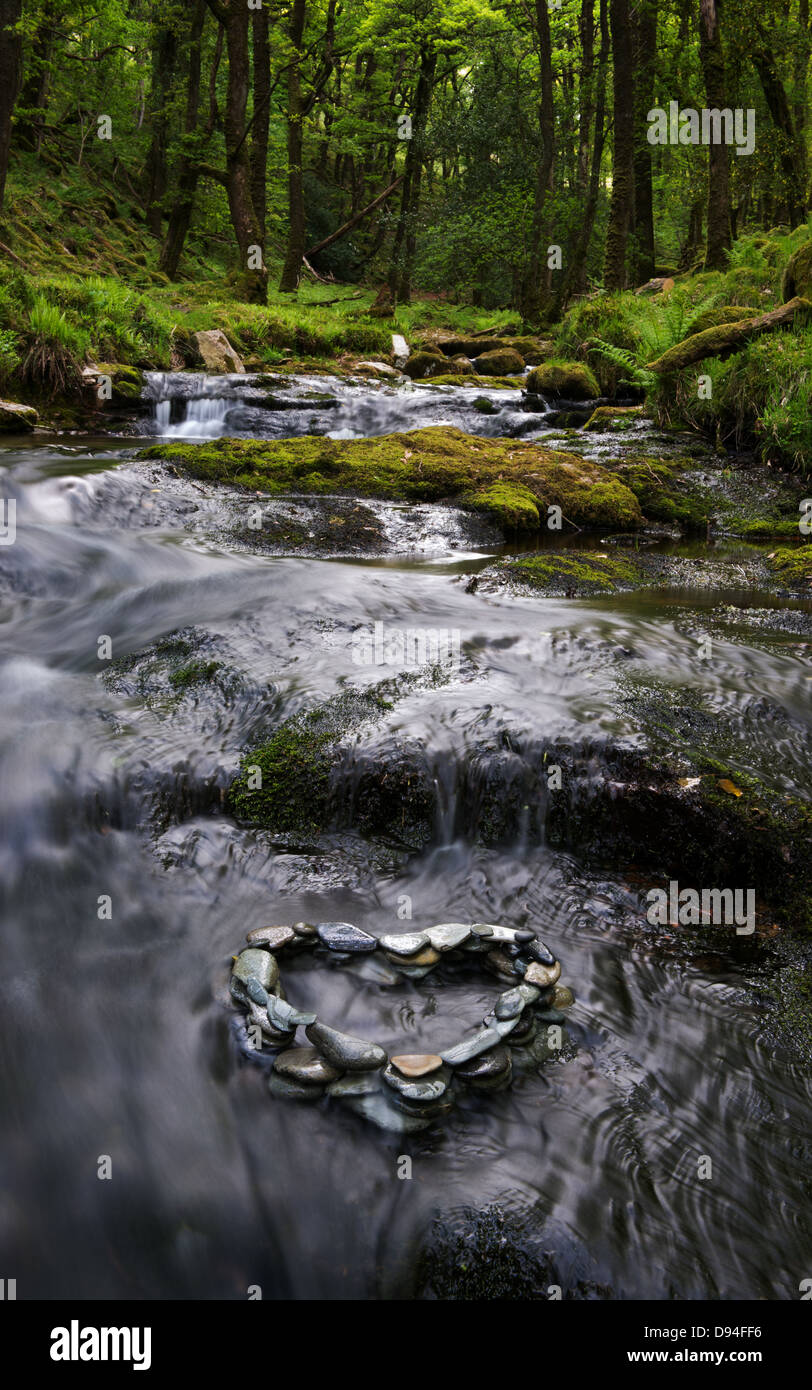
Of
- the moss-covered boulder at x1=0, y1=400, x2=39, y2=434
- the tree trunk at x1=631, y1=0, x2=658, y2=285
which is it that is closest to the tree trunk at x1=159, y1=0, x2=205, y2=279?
the tree trunk at x1=631, y1=0, x2=658, y2=285

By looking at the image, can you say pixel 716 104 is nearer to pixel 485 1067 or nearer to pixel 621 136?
pixel 621 136

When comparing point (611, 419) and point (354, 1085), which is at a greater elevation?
point (611, 419)

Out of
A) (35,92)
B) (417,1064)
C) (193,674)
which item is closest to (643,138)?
(35,92)

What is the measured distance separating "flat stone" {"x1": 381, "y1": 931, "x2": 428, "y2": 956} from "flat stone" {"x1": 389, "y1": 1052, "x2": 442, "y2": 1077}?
1.43ft

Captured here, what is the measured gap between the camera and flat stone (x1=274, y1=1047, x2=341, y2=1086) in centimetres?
226

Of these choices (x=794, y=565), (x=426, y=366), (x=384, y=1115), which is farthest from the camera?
(x=426, y=366)

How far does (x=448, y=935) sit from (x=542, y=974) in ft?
1.14

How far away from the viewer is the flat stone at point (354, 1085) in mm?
2238

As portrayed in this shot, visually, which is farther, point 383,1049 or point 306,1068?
point 383,1049

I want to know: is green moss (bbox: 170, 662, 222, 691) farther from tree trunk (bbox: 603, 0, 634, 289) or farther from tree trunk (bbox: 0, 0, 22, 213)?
tree trunk (bbox: 603, 0, 634, 289)

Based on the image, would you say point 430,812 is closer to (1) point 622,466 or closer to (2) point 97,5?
(1) point 622,466

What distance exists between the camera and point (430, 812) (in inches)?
132

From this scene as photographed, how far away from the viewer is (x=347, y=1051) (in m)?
2.27

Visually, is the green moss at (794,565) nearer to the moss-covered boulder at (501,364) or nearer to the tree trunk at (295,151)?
the moss-covered boulder at (501,364)
